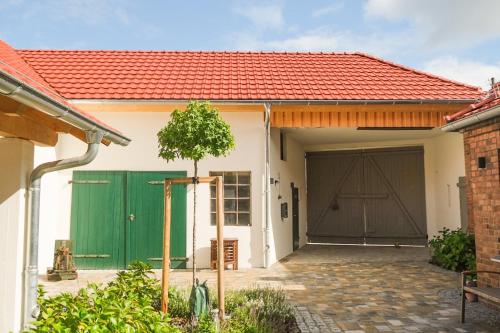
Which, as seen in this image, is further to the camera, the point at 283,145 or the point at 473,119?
the point at 283,145

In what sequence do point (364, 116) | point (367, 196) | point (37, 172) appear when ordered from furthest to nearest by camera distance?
point (367, 196), point (364, 116), point (37, 172)

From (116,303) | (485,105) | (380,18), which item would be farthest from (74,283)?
(380,18)

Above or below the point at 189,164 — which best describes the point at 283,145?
above

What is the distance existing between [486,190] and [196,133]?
4183mm

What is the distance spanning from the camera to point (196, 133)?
487 cm

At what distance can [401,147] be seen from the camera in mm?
12906

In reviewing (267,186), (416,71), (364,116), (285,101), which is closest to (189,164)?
(267,186)

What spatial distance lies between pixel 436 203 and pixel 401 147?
2.05 m

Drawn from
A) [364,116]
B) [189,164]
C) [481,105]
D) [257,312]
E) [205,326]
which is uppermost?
[364,116]

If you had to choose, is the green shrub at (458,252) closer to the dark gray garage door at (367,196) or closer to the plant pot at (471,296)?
the plant pot at (471,296)

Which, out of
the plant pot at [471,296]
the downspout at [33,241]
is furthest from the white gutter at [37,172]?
the plant pot at [471,296]

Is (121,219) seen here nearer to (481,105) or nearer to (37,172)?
(37,172)

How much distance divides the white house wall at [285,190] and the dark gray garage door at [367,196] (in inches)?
22.0

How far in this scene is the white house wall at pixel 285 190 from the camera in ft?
32.3
